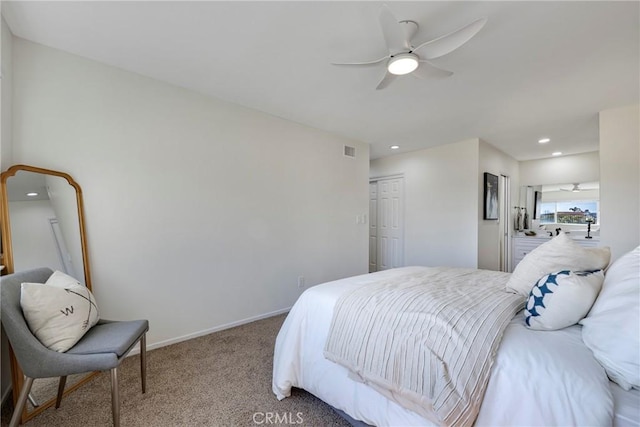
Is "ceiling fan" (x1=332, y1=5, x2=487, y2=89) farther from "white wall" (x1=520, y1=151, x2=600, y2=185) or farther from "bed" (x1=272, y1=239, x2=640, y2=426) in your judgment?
"white wall" (x1=520, y1=151, x2=600, y2=185)

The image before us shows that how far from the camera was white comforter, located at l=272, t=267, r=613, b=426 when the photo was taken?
34.3 inches

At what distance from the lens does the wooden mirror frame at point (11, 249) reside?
1.51 metres

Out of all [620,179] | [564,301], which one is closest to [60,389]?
[564,301]

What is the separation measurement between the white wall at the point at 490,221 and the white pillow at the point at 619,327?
3232mm

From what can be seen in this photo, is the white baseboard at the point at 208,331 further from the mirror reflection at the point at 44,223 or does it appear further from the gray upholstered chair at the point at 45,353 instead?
the gray upholstered chair at the point at 45,353

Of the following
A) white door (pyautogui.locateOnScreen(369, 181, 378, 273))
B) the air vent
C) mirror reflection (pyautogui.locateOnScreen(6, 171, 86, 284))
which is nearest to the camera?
mirror reflection (pyautogui.locateOnScreen(6, 171, 86, 284))

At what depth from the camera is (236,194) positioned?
2.92 metres

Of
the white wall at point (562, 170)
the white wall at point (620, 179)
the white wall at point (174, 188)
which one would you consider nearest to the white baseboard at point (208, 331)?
the white wall at point (174, 188)

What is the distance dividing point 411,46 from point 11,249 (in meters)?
2.78

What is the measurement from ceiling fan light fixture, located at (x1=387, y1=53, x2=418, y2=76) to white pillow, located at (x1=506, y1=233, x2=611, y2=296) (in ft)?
4.56

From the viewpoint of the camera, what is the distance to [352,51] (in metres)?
2.02

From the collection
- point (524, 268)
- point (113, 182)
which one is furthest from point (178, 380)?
point (524, 268)

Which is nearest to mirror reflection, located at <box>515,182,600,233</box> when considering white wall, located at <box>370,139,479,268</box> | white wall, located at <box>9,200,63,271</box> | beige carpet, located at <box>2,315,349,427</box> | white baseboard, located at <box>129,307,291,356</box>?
white wall, located at <box>370,139,479,268</box>

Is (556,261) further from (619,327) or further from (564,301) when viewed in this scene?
(619,327)
